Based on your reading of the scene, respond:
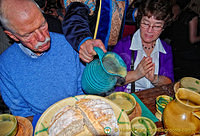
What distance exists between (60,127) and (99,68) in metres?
0.58

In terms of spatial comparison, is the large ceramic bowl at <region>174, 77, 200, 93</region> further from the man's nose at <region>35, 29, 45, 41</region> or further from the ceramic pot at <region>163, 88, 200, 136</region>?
the man's nose at <region>35, 29, 45, 41</region>

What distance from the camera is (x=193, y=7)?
334cm

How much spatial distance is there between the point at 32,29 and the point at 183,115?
1.46m

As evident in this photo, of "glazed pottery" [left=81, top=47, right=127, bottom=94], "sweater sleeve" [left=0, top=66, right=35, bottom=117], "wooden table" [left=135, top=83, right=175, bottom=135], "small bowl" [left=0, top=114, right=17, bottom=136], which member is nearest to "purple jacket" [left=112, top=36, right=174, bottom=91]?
"wooden table" [left=135, top=83, right=175, bottom=135]

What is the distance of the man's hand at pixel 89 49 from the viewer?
1.30 m

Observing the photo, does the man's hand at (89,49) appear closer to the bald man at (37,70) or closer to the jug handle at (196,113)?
the bald man at (37,70)

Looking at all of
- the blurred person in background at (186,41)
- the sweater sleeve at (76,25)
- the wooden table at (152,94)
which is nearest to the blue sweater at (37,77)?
the sweater sleeve at (76,25)

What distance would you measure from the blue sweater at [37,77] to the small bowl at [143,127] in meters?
0.98

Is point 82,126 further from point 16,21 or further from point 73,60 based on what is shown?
point 16,21

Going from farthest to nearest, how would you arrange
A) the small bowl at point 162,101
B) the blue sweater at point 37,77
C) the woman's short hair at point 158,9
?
the woman's short hair at point 158,9, the blue sweater at point 37,77, the small bowl at point 162,101

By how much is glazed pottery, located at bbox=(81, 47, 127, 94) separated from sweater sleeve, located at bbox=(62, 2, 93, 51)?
40 centimetres

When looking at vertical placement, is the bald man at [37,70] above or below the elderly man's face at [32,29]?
below

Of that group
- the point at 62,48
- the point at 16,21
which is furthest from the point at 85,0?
the point at 16,21

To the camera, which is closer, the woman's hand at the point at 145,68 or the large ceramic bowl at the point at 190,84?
the large ceramic bowl at the point at 190,84
